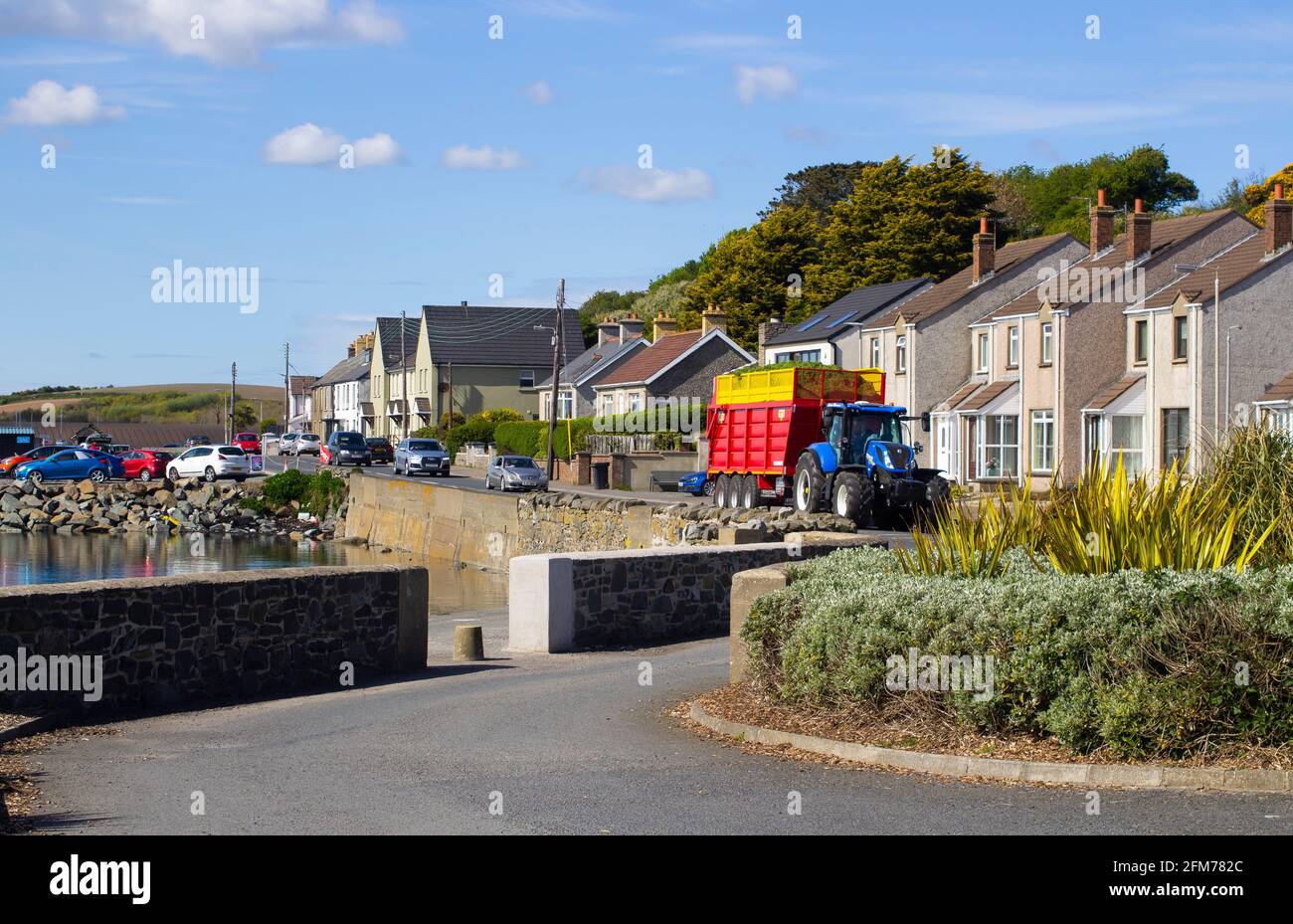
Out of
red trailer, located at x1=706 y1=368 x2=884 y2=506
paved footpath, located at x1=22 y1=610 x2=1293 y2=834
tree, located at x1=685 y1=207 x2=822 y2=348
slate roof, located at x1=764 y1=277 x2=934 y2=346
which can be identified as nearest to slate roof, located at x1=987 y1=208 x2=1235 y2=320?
slate roof, located at x1=764 y1=277 x2=934 y2=346

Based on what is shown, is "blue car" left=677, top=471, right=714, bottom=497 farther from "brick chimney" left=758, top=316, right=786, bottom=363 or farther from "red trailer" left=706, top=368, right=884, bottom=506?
"brick chimney" left=758, top=316, right=786, bottom=363

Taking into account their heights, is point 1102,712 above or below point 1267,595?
below

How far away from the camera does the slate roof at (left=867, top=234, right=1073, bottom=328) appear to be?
2270 inches

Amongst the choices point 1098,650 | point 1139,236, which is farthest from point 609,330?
point 1098,650

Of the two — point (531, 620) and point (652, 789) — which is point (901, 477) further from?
point (652, 789)

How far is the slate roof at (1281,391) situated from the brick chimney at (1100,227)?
12.9m

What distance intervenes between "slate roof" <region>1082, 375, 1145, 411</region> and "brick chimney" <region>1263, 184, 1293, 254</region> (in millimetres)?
5567

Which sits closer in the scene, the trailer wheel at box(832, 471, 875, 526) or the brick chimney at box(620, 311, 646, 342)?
the trailer wheel at box(832, 471, 875, 526)

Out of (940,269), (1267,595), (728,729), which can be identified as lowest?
(728,729)
